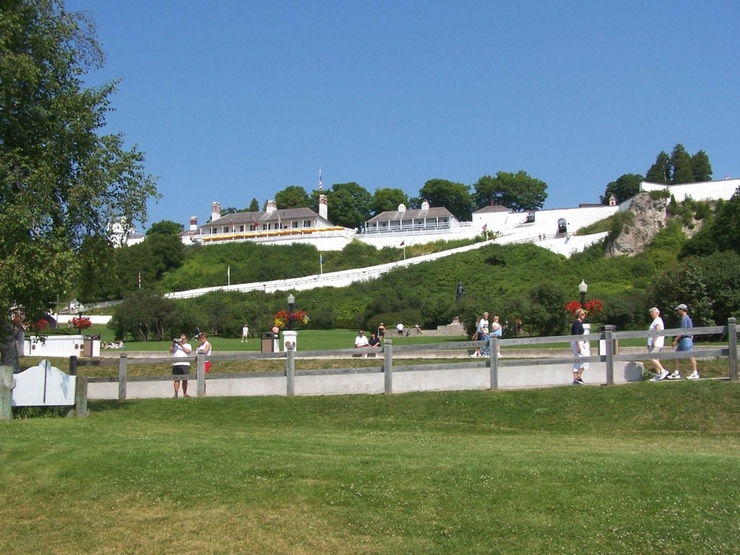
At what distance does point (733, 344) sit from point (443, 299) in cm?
3374

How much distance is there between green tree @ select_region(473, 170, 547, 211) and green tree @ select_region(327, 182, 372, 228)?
2042 cm

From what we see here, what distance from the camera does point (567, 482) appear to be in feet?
28.0

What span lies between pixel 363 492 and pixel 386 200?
122008 millimetres

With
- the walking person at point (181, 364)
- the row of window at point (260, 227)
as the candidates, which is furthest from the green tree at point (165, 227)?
the walking person at point (181, 364)

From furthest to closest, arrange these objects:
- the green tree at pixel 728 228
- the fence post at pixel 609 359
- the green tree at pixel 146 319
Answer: the green tree at pixel 728 228
the green tree at pixel 146 319
the fence post at pixel 609 359

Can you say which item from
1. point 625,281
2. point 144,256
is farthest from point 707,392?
point 144,256

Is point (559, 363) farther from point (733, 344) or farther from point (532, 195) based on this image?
point (532, 195)

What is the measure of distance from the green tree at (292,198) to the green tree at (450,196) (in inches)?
723

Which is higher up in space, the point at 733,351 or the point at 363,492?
the point at 733,351

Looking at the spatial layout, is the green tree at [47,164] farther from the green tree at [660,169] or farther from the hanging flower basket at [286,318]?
the green tree at [660,169]

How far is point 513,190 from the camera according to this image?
13225 centimetres

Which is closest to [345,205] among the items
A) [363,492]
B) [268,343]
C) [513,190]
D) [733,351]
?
[513,190]

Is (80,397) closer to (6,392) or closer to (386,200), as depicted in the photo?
(6,392)

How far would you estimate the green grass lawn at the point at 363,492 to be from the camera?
24.6 ft
